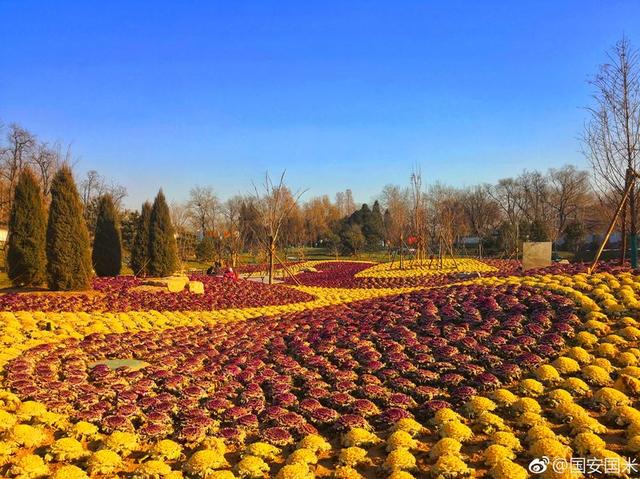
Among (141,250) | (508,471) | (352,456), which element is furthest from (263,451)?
(141,250)

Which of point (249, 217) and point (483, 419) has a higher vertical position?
point (249, 217)

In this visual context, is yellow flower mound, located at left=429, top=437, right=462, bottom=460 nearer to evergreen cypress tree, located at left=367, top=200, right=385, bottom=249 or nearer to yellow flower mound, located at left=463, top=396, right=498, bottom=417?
yellow flower mound, located at left=463, top=396, right=498, bottom=417

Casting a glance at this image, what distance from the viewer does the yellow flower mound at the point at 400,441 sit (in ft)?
11.0

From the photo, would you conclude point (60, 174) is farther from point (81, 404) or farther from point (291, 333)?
point (81, 404)

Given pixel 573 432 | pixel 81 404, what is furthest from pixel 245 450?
pixel 573 432

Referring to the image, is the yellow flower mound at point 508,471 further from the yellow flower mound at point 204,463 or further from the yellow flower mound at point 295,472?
the yellow flower mound at point 204,463

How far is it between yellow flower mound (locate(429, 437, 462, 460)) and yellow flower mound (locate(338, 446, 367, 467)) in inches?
18.4

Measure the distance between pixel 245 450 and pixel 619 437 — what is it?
2.68 meters

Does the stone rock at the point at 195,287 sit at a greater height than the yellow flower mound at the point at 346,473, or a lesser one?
greater

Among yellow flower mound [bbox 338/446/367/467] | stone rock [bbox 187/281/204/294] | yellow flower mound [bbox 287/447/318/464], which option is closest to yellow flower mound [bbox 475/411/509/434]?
yellow flower mound [bbox 338/446/367/467]

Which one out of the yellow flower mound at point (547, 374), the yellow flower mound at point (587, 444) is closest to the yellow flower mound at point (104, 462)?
the yellow flower mound at point (587, 444)

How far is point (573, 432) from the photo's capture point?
11.1 feet

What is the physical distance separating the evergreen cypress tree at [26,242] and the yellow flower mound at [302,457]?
9.44 metres

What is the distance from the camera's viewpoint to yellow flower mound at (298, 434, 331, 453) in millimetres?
3385
